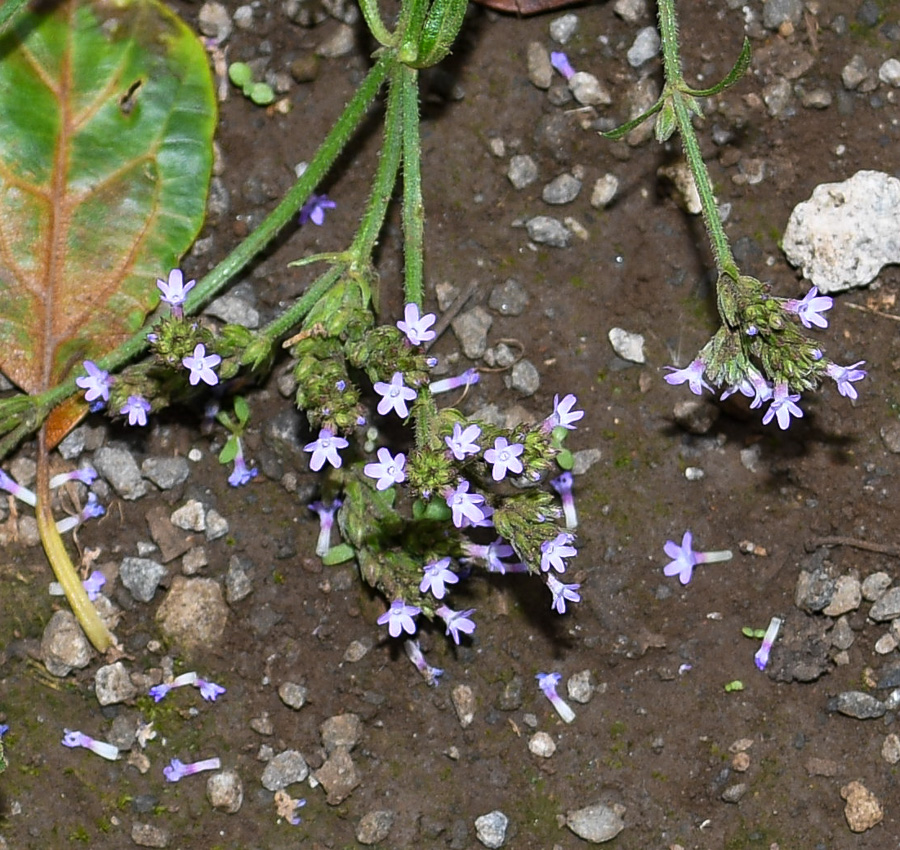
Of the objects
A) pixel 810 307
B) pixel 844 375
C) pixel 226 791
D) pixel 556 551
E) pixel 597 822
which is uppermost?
pixel 810 307

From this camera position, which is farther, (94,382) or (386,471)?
(94,382)

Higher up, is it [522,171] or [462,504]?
[522,171]

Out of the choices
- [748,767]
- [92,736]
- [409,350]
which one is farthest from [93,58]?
[748,767]

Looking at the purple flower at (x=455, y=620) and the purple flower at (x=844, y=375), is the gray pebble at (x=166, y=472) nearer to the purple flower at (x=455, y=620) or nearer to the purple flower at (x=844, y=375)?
the purple flower at (x=455, y=620)

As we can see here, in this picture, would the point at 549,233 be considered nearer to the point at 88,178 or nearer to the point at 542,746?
the point at 88,178

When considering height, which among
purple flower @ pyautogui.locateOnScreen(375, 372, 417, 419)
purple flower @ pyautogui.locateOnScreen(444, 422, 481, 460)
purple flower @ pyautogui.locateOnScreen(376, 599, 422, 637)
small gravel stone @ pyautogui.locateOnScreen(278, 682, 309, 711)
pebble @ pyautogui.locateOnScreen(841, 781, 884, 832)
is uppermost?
purple flower @ pyautogui.locateOnScreen(375, 372, 417, 419)

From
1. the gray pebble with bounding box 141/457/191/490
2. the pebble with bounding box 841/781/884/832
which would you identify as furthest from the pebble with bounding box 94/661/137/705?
the pebble with bounding box 841/781/884/832

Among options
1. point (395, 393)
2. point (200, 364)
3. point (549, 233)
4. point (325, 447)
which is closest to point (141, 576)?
point (200, 364)

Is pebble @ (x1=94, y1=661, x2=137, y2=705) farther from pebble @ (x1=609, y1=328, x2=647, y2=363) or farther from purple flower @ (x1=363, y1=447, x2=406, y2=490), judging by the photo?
pebble @ (x1=609, y1=328, x2=647, y2=363)
